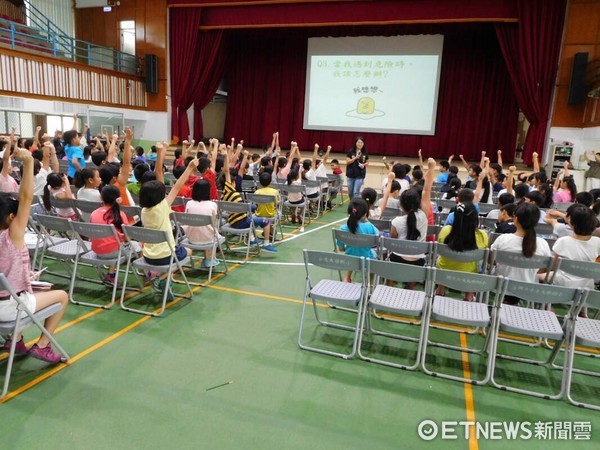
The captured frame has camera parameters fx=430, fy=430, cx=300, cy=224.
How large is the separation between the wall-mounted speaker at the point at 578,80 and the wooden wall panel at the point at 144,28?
11.9 meters

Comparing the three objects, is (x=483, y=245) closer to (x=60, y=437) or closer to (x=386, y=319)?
(x=386, y=319)

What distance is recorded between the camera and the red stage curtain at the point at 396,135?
12.8 meters

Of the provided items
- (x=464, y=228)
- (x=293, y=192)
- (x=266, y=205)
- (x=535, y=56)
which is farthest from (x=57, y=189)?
(x=535, y=56)

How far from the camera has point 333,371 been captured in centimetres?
313

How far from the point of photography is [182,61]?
46.1 ft

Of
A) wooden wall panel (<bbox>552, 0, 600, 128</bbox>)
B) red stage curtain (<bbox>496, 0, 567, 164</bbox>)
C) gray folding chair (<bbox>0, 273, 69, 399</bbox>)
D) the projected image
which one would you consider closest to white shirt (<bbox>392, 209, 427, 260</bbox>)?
gray folding chair (<bbox>0, 273, 69, 399</bbox>)

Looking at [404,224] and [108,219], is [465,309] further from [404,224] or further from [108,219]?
[108,219]

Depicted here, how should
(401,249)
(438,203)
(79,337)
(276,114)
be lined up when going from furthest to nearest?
(276,114), (438,203), (401,249), (79,337)

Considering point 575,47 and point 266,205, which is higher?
point 575,47

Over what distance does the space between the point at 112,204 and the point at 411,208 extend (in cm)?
285

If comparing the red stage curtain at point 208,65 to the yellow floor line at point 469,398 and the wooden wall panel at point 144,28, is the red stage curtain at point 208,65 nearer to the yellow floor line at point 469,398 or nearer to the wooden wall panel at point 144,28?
the wooden wall panel at point 144,28

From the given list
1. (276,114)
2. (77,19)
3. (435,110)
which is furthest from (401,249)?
(77,19)

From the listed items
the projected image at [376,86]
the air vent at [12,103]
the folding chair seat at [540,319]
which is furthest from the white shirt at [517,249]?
the air vent at [12,103]

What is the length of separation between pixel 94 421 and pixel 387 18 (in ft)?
38.0
